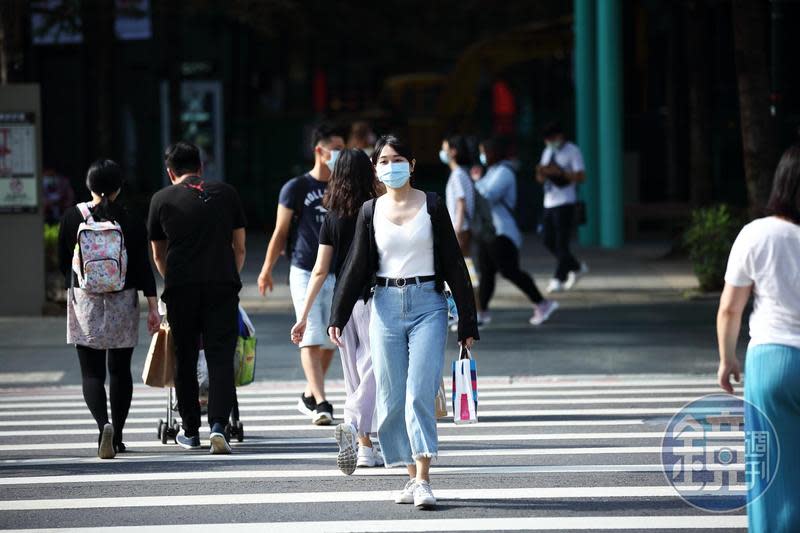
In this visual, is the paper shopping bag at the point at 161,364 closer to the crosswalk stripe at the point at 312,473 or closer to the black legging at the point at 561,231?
the crosswalk stripe at the point at 312,473

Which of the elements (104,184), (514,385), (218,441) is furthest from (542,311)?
(104,184)

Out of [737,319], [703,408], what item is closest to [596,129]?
[703,408]

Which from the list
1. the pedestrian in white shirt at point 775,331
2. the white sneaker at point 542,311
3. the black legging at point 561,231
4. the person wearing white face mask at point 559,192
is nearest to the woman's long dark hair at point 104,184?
the pedestrian in white shirt at point 775,331

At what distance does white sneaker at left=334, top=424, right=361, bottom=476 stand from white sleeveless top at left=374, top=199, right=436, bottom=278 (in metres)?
0.95

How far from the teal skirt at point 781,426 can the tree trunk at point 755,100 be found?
11501 millimetres

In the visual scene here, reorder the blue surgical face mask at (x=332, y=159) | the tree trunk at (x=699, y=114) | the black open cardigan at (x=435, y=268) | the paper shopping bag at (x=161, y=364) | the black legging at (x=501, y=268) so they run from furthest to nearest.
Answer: the tree trunk at (x=699, y=114) < the black legging at (x=501, y=268) < the blue surgical face mask at (x=332, y=159) < the paper shopping bag at (x=161, y=364) < the black open cardigan at (x=435, y=268)

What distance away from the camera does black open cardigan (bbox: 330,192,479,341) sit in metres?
7.25

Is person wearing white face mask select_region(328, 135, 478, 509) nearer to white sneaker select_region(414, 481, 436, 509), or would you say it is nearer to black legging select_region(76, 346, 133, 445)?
white sneaker select_region(414, 481, 436, 509)

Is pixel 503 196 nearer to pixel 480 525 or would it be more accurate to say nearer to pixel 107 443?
pixel 107 443

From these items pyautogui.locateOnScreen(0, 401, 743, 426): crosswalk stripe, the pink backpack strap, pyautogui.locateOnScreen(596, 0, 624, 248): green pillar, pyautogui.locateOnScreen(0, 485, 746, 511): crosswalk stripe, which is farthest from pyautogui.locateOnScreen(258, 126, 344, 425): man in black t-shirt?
pyautogui.locateOnScreen(596, 0, 624, 248): green pillar

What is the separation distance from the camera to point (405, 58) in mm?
50781

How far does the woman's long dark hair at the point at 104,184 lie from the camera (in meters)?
8.95

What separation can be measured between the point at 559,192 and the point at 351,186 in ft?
31.1

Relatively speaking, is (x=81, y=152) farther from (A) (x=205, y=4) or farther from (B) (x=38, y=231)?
(B) (x=38, y=231)
